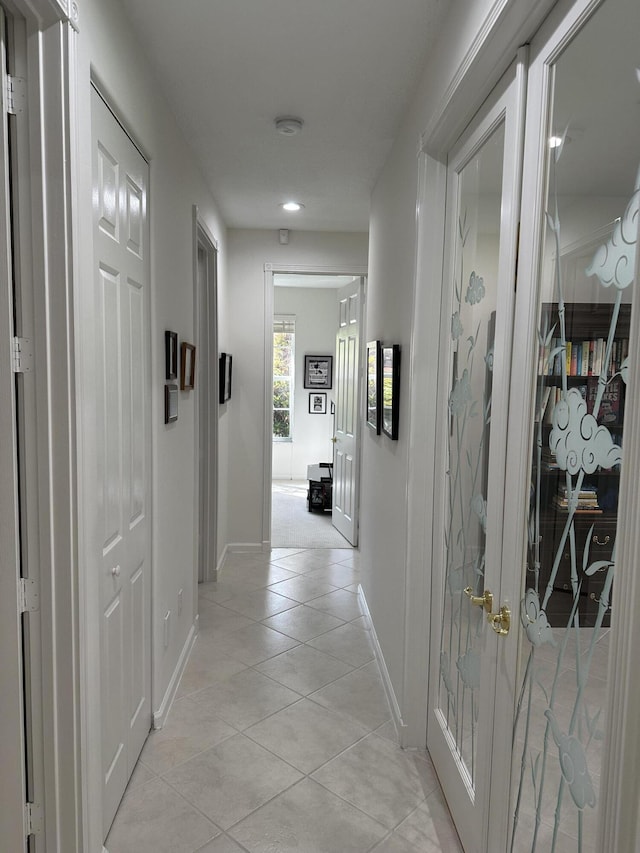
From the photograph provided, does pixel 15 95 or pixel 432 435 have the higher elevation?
pixel 15 95

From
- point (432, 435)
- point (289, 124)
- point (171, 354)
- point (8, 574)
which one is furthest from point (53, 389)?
point (289, 124)

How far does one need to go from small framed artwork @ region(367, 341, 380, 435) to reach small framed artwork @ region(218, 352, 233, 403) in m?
1.27

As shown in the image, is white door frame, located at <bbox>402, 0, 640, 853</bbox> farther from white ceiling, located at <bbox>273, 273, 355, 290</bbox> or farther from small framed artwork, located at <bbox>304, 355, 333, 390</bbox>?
small framed artwork, located at <bbox>304, 355, 333, 390</bbox>

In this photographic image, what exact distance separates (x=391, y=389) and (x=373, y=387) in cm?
55

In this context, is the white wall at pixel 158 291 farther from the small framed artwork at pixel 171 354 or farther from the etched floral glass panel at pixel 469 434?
the etched floral glass panel at pixel 469 434

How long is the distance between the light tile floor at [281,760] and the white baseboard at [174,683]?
0.04m

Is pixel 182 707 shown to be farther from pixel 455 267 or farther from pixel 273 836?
pixel 455 267

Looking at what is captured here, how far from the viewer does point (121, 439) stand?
1.96m

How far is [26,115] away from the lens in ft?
4.53

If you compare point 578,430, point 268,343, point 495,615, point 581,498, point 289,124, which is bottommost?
point 495,615

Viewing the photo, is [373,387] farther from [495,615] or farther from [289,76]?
[495,615]

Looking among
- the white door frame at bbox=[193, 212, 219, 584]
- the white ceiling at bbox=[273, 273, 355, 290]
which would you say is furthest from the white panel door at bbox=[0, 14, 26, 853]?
the white ceiling at bbox=[273, 273, 355, 290]

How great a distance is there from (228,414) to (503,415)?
3566mm

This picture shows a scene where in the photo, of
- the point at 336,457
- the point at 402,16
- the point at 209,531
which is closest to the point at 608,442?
the point at 402,16
